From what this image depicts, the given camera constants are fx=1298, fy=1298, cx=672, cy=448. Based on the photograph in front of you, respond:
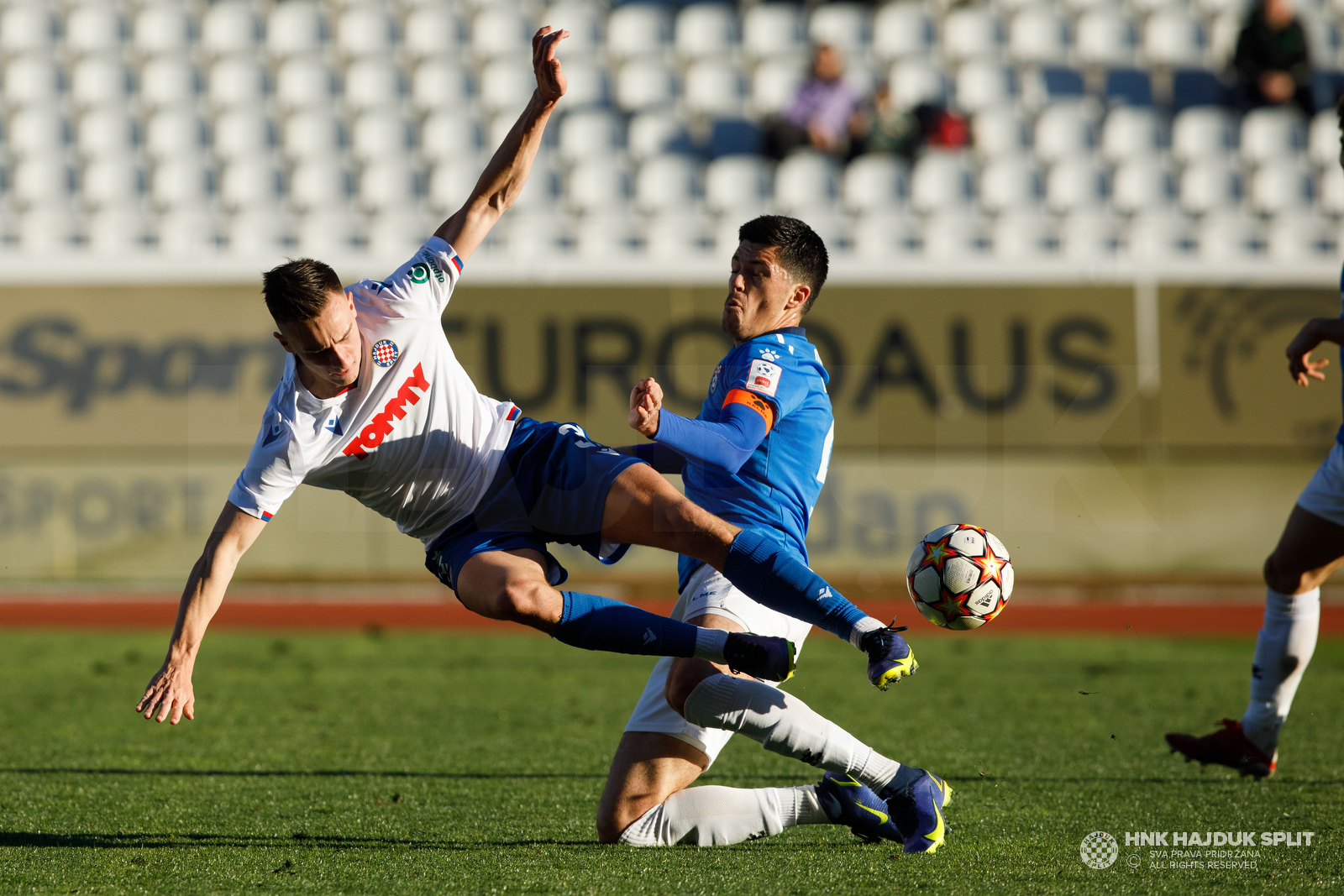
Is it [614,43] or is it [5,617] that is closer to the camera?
[5,617]

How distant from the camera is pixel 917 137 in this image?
13188 millimetres

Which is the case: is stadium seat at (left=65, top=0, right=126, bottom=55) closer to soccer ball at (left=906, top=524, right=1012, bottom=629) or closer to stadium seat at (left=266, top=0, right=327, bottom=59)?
stadium seat at (left=266, top=0, right=327, bottom=59)

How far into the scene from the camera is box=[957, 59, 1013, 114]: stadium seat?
13711 mm

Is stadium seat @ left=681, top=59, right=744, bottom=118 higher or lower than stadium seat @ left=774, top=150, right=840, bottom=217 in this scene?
higher

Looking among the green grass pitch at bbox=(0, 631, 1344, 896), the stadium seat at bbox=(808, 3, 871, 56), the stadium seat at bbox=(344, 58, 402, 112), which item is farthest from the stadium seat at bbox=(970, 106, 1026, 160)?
the green grass pitch at bbox=(0, 631, 1344, 896)

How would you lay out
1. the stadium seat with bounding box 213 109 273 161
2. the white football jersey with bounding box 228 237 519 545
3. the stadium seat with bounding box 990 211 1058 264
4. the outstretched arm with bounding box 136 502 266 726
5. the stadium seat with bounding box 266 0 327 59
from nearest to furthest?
the outstretched arm with bounding box 136 502 266 726, the white football jersey with bounding box 228 237 519 545, the stadium seat with bounding box 990 211 1058 264, the stadium seat with bounding box 213 109 273 161, the stadium seat with bounding box 266 0 327 59

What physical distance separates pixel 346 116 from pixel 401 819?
10.4 m

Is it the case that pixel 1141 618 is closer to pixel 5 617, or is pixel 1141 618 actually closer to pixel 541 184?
pixel 541 184

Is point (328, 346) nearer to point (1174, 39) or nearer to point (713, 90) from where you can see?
point (713, 90)

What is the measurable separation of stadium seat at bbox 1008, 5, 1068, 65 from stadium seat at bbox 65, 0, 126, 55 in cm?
953

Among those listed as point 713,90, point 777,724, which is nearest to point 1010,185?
point 713,90

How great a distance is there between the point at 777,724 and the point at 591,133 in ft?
34.1

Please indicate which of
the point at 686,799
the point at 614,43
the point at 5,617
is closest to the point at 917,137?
the point at 614,43

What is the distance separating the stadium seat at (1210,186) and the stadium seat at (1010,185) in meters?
1.46
